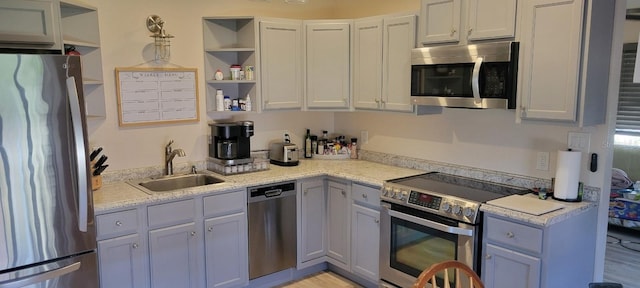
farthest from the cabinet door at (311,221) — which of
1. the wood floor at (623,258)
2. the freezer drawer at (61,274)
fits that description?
the wood floor at (623,258)

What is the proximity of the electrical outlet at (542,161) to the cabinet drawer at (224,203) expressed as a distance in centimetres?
200

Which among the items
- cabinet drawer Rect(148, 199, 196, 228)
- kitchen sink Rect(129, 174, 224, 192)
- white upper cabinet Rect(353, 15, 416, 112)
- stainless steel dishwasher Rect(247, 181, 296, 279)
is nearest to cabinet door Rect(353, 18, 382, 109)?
white upper cabinet Rect(353, 15, 416, 112)

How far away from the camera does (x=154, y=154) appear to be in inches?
137

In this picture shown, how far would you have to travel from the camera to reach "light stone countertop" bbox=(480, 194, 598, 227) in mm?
2354

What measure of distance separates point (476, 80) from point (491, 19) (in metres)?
0.38

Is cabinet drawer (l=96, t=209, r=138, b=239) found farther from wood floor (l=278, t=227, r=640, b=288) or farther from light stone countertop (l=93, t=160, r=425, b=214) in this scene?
wood floor (l=278, t=227, r=640, b=288)

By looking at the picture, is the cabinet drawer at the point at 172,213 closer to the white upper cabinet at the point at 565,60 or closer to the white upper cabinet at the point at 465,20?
the white upper cabinet at the point at 465,20

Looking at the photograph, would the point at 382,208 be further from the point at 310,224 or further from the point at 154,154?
the point at 154,154

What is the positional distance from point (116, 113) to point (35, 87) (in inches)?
43.7

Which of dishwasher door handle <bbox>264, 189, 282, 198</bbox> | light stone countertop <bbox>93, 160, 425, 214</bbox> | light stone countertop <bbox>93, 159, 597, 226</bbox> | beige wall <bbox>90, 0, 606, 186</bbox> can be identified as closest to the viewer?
light stone countertop <bbox>93, 159, 597, 226</bbox>

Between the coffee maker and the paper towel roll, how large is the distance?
219 cm

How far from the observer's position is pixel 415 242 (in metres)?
3.01

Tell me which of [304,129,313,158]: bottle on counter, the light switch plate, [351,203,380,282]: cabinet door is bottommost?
[351,203,380,282]: cabinet door

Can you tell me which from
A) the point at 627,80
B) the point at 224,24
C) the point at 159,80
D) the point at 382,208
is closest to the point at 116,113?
the point at 159,80
